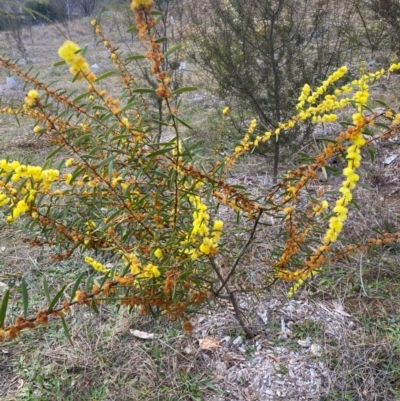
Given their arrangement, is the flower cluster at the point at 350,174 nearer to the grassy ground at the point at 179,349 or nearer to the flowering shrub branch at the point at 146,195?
the flowering shrub branch at the point at 146,195

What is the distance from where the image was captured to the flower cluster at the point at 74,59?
0.87 meters

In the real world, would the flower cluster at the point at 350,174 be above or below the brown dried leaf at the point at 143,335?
above

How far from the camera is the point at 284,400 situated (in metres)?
1.88

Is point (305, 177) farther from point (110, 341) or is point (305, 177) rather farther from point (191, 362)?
point (110, 341)

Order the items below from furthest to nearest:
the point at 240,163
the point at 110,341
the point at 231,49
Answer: the point at 240,163 → the point at 231,49 → the point at 110,341

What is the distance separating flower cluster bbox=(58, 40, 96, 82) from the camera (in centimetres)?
87

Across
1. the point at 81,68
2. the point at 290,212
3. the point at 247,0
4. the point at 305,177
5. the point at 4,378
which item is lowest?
the point at 4,378

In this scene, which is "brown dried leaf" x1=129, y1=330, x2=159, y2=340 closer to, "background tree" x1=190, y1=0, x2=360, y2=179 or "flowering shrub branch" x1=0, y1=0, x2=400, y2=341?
"flowering shrub branch" x1=0, y1=0, x2=400, y2=341

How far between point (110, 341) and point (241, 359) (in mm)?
793

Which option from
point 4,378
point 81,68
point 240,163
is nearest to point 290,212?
point 81,68

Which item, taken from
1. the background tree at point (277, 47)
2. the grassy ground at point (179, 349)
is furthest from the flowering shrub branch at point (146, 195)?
the background tree at point (277, 47)

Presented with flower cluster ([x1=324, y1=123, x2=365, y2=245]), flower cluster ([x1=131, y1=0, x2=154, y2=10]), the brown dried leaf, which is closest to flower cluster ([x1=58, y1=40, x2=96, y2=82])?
flower cluster ([x1=131, y1=0, x2=154, y2=10])

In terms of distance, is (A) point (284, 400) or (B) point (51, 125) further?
(A) point (284, 400)

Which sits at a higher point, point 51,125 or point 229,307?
point 51,125
